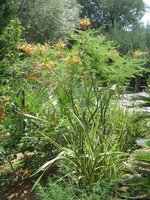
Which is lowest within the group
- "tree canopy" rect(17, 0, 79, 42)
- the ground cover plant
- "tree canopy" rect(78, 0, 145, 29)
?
the ground cover plant

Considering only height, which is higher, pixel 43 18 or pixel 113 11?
pixel 113 11

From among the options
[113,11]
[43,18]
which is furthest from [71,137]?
[113,11]

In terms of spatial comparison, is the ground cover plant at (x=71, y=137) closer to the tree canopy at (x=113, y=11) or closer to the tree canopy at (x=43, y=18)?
the tree canopy at (x=43, y=18)

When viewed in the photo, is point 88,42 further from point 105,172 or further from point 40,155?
point 105,172

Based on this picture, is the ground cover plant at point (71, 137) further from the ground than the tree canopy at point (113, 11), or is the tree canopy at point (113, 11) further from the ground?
the tree canopy at point (113, 11)

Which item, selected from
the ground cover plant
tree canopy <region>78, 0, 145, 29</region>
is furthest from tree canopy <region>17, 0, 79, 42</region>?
the ground cover plant

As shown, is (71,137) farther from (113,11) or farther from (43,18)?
(113,11)

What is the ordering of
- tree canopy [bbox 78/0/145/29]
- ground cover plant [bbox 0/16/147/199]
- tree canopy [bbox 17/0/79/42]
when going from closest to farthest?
ground cover plant [bbox 0/16/147/199]
tree canopy [bbox 17/0/79/42]
tree canopy [bbox 78/0/145/29]

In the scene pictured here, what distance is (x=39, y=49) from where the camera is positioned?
7.18 metres

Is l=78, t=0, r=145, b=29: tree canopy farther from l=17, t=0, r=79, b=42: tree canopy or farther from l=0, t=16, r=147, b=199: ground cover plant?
l=0, t=16, r=147, b=199: ground cover plant

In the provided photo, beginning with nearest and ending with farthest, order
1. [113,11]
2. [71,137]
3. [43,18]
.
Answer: [71,137]
[43,18]
[113,11]

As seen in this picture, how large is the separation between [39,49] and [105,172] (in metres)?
4.58

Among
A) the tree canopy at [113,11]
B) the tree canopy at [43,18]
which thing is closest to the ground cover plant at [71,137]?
the tree canopy at [43,18]

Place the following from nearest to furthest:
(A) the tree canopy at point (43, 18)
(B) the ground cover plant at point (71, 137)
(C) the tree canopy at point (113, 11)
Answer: (B) the ground cover plant at point (71, 137) → (A) the tree canopy at point (43, 18) → (C) the tree canopy at point (113, 11)
